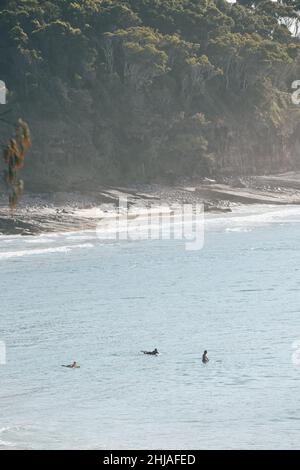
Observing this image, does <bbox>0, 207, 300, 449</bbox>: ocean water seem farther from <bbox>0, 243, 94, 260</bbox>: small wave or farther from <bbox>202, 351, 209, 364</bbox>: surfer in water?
<bbox>202, 351, 209, 364</bbox>: surfer in water

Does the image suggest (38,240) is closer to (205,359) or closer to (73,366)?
(73,366)

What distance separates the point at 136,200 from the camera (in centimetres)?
10012

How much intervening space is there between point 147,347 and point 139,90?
70.2 metres

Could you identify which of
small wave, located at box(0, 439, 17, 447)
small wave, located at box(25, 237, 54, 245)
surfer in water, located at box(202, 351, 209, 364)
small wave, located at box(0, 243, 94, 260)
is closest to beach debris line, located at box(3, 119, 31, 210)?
small wave, located at box(0, 439, 17, 447)

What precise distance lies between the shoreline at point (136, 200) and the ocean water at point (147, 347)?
29.7 ft

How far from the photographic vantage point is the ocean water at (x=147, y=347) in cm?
3381

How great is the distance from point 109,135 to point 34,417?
251 feet

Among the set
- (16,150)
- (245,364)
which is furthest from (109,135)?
(16,150)

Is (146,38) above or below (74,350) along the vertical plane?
above

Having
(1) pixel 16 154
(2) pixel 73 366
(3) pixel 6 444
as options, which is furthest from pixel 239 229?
(1) pixel 16 154

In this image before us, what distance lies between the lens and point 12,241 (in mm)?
79812

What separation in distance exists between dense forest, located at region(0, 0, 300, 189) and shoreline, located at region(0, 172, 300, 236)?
266cm

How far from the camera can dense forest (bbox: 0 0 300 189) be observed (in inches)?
4151

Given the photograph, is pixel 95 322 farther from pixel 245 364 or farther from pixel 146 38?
pixel 146 38
